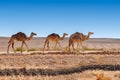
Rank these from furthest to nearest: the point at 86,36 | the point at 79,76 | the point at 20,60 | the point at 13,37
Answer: the point at 86,36 → the point at 13,37 → the point at 20,60 → the point at 79,76

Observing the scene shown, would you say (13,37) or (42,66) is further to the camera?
(13,37)

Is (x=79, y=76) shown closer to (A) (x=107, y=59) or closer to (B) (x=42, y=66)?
(B) (x=42, y=66)

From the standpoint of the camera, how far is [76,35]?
1612 inches

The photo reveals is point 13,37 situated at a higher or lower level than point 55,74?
higher

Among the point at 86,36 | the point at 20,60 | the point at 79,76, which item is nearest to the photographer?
the point at 79,76

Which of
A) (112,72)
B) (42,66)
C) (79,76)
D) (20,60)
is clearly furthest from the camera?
(20,60)

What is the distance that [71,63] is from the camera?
2891cm

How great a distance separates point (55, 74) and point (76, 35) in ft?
51.2

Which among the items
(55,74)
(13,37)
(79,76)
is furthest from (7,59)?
(13,37)

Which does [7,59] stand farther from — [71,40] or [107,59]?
[71,40]

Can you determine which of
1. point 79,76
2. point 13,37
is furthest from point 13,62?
point 13,37

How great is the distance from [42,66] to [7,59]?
321 centimetres

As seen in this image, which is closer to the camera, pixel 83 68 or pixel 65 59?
pixel 83 68

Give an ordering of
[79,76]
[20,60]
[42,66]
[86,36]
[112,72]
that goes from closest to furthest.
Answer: [79,76] → [112,72] → [42,66] → [20,60] → [86,36]
